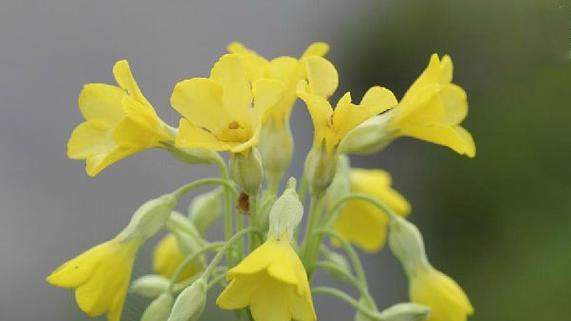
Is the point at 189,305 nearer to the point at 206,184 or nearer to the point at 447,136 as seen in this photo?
the point at 206,184

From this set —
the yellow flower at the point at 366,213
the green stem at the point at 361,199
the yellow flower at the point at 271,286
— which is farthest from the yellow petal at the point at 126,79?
the yellow flower at the point at 366,213

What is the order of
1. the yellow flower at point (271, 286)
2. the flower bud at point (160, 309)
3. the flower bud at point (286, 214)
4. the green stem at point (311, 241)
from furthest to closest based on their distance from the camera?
the green stem at point (311, 241)
the flower bud at point (160, 309)
the flower bud at point (286, 214)
the yellow flower at point (271, 286)

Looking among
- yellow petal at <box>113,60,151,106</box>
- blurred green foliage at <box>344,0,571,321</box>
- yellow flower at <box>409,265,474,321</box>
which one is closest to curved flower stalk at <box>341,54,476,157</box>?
yellow flower at <box>409,265,474,321</box>

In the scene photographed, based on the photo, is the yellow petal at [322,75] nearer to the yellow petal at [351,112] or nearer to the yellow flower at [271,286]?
the yellow petal at [351,112]

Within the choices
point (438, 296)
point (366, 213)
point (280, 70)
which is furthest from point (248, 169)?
point (366, 213)

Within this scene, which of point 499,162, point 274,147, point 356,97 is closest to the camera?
point 274,147

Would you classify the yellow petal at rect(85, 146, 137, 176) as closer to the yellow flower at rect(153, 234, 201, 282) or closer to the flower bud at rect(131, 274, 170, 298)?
the flower bud at rect(131, 274, 170, 298)

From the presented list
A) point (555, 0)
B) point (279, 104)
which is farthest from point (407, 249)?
point (555, 0)
